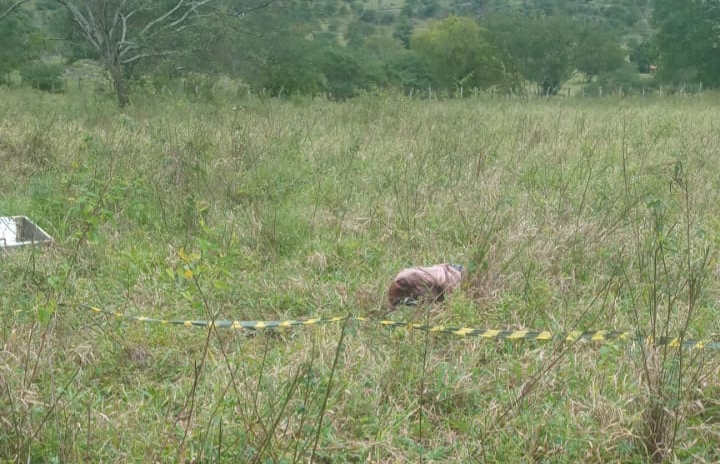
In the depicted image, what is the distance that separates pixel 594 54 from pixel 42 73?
26.7 m

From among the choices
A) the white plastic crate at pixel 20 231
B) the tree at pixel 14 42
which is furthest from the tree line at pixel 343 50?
the white plastic crate at pixel 20 231

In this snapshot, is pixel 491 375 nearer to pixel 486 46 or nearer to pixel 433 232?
pixel 433 232

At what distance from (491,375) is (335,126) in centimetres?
651

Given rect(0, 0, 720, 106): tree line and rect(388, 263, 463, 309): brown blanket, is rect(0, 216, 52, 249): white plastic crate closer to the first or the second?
rect(388, 263, 463, 309): brown blanket

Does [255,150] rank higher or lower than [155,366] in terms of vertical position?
lower

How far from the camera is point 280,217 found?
4.73 m

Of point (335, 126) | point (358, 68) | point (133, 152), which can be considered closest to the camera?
point (133, 152)

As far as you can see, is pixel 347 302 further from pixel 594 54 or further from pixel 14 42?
pixel 594 54

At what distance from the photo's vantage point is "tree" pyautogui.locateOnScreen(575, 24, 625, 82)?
37750mm

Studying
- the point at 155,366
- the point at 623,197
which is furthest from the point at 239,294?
the point at 623,197

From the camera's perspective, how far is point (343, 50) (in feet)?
103

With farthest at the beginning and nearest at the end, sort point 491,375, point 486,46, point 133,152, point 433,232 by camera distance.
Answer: point 486,46, point 133,152, point 433,232, point 491,375

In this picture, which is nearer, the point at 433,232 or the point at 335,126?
the point at 433,232

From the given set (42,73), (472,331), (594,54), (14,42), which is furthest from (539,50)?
(472,331)
